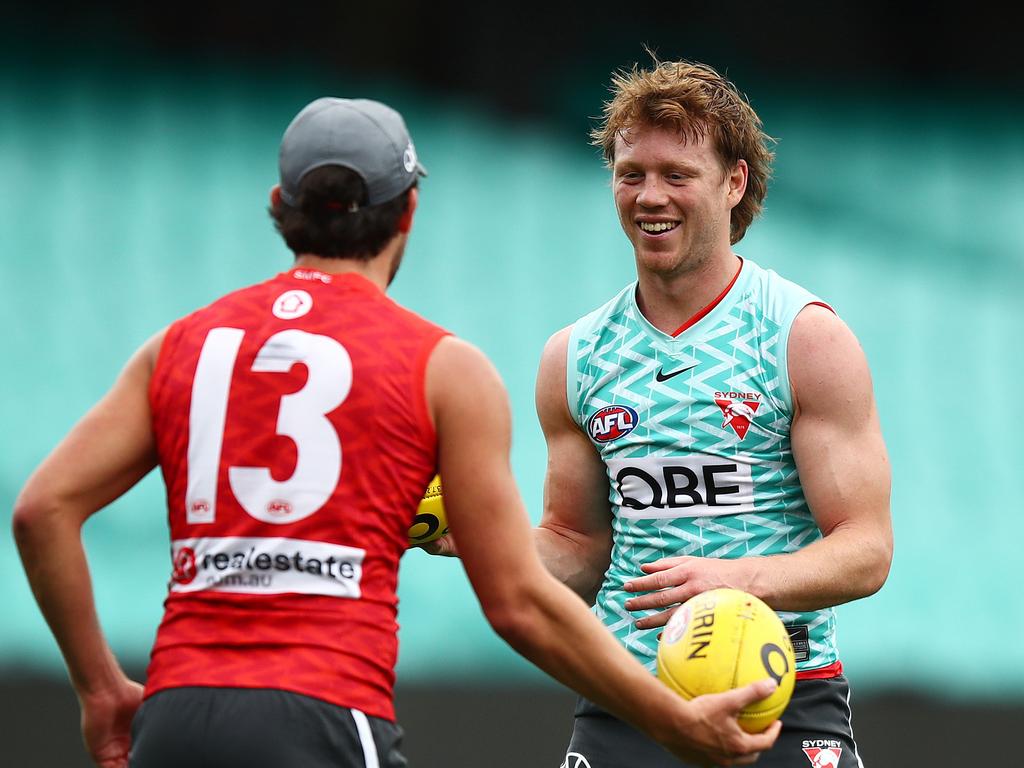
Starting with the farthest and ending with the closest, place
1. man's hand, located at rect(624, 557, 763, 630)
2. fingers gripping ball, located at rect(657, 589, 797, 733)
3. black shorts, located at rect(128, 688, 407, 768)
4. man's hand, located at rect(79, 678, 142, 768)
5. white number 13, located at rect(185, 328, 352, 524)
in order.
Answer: man's hand, located at rect(624, 557, 763, 630)
fingers gripping ball, located at rect(657, 589, 797, 733)
man's hand, located at rect(79, 678, 142, 768)
white number 13, located at rect(185, 328, 352, 524)
black shorts, located at rect(128, 688, 407, 768)

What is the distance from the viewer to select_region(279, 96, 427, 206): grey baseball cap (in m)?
3.56

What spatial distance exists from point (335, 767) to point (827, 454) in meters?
1.95

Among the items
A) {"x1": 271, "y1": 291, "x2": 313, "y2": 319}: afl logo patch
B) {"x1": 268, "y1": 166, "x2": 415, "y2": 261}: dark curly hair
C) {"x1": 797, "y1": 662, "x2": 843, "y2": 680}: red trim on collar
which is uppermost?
{"x1": 268, "y1": 166, "x2": 415, "y2": 261}: dark curly hair

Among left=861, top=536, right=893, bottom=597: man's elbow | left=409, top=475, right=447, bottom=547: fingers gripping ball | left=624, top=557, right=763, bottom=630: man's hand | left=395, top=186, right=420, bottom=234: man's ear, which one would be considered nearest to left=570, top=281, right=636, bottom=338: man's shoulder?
left=409, top=475, right=447, bottom=547: fingers gripping ball

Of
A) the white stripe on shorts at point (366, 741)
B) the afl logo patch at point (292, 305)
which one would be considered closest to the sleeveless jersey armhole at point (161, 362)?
the afl logo patch at point (292, 305)

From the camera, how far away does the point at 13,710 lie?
8172mm

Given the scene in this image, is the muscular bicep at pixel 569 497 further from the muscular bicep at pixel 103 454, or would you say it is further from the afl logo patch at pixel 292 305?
the muscular bicep at pixel 103 454

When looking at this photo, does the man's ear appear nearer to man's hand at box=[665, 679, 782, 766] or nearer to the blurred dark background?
man's hand at box=[665, 679, 782, 766]

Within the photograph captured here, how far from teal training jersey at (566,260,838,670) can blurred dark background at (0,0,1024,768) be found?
4041 millimetres

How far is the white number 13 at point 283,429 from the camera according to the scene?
333 cm

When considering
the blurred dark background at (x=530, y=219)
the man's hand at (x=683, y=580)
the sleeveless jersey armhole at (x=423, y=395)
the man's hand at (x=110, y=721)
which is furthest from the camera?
the blurred dark background at (x=530, y=219)

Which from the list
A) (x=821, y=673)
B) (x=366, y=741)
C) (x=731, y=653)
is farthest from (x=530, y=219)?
(x=366, y=741)

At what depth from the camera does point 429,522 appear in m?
4.88

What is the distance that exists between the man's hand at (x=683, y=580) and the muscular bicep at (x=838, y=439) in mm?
341
